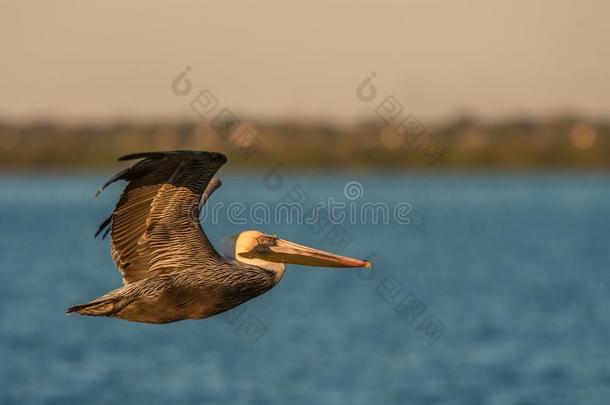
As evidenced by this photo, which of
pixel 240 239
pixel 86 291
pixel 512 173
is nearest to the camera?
pixel 240 239

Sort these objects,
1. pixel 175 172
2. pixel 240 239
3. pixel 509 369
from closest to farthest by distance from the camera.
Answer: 1. pixel 175 172
2. pixel 240 239
3. pixel 509 369

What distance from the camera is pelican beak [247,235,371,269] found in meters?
8.82

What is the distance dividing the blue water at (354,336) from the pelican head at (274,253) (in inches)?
569

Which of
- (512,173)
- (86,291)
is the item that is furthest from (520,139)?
(86,291)

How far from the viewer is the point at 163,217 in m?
8.80

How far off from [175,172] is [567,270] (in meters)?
41.2

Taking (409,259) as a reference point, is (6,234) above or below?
below

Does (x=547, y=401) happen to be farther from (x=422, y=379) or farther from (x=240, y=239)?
(x=240, y=239)

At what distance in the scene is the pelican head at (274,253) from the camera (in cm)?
890

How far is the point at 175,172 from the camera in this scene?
28.1 feet
